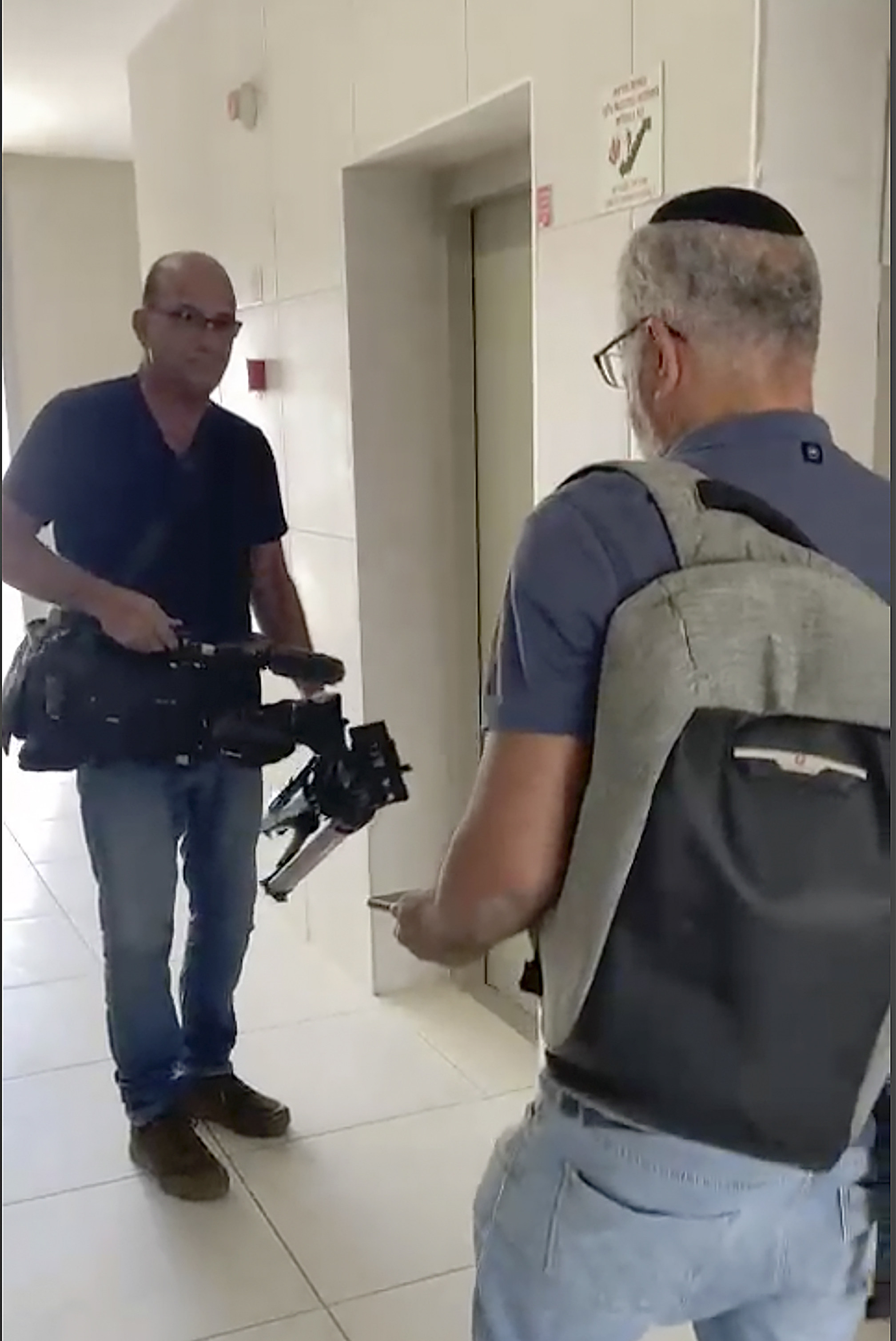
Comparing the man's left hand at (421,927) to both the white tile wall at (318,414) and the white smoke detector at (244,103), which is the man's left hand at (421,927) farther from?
the white smoke detector at (244,103)

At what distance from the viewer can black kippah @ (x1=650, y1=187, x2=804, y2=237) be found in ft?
3.07

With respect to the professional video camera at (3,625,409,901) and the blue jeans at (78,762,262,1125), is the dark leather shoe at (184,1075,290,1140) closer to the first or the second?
the blue jeans at (78,762,262,1125)

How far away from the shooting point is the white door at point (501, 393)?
155 cm

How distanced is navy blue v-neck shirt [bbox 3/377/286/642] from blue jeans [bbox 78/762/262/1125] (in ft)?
0.57

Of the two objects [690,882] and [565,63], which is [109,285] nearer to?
[565,63]

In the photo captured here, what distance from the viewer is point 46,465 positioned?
109 cm

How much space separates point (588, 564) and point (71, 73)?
73 cm

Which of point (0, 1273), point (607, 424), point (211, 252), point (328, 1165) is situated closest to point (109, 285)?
point (211, 252)

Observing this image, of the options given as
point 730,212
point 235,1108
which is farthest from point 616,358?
point 235,1108

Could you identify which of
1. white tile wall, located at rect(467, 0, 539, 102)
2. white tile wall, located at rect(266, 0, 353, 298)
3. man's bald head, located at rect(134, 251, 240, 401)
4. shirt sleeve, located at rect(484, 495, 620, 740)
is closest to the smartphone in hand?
shirt sleeve, located at rect(484, 495, 620, 740)

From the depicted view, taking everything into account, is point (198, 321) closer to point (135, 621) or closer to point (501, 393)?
point (135, 621)

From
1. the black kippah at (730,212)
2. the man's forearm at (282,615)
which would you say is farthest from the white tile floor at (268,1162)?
the black kippah at (730,212)

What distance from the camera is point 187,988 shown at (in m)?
1.42

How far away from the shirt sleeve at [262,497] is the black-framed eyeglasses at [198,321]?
104 mm
